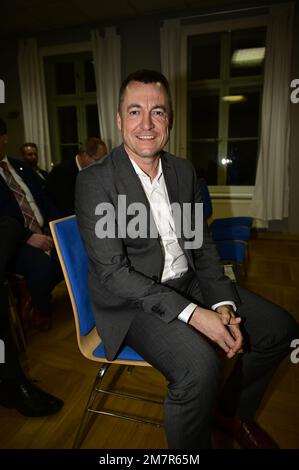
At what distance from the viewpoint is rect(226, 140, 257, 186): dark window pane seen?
15.6 ft

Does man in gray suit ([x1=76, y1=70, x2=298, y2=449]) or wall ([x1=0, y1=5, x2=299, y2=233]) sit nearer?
man in gray suit ([x1=76, y1=70, x2=298, y2=449])

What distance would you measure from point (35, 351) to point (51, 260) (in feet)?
1.92

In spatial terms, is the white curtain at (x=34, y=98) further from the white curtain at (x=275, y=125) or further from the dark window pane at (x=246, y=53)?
the white curtain at (x=275, y=125)

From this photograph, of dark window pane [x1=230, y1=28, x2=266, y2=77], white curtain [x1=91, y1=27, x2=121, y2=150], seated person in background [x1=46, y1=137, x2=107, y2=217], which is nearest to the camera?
seated person in background [x1=46, y1=137, x2=107, y2=217]

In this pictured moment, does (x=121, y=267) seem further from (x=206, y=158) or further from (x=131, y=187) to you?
(x=206, y=158)

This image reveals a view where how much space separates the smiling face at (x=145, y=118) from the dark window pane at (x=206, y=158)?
3.80 metres

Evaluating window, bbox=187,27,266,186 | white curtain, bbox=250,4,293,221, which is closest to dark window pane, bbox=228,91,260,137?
window, bbox=187,27,266,186

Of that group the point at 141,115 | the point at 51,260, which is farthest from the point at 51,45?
the point at 141,115

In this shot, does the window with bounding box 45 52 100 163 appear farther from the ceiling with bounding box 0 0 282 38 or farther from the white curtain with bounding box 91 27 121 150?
the ceiling with bounding box 0 0 282 38

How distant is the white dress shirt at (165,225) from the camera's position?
1215mm

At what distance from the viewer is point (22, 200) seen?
2.29 meters

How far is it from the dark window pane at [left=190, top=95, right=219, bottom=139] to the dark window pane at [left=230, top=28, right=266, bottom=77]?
55 centimetres

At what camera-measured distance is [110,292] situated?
3.60ft

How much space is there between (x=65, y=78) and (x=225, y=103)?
111 inches
